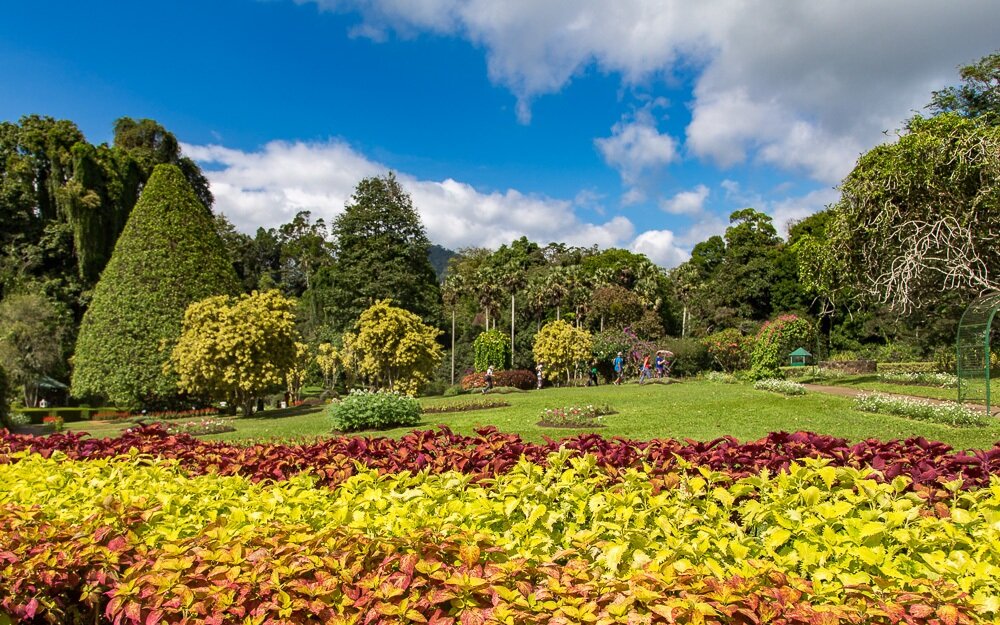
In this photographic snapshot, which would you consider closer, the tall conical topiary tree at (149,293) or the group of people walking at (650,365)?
the tall conical topiary tree at (149,293)

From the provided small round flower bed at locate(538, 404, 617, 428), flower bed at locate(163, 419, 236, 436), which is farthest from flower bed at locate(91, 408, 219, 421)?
small round flower bed at locate(538, 404, 617, 428)

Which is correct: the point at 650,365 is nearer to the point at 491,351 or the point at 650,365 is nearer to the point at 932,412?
the point at 491,351

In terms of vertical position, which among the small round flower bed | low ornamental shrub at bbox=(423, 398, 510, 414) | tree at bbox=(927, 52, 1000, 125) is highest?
tree at bbox=(927, 52, 1000, 125)

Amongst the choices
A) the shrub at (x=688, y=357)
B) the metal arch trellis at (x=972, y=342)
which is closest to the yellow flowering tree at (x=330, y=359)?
the shrub at (x=688, y=357)

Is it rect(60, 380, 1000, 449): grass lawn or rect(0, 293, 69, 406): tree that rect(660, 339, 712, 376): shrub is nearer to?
rect(60, 380, 1000, 449): grass lawn

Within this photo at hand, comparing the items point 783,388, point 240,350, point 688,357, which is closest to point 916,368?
point 688,357

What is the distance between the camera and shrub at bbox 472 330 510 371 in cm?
3794

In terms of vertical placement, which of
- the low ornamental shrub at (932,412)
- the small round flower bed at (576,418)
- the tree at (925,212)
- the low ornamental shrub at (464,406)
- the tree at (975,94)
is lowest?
the low ornamental shrub at (464,406)

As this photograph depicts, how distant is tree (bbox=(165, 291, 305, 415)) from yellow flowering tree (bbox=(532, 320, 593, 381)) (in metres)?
14.0

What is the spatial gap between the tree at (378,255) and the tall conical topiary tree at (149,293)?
12.7 m

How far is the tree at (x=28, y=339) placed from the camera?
25891mm

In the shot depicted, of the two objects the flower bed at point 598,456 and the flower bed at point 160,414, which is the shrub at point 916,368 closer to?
the flower bed at point 598,456

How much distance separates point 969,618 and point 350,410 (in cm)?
1131

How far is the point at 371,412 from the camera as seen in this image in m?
12.3
